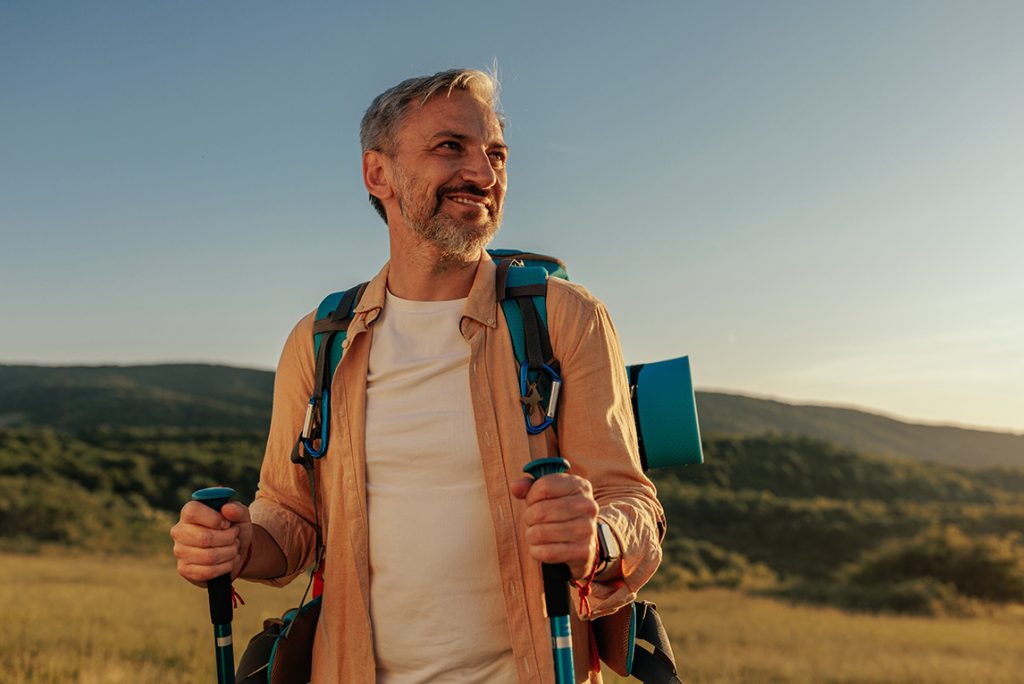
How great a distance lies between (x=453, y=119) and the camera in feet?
10.5

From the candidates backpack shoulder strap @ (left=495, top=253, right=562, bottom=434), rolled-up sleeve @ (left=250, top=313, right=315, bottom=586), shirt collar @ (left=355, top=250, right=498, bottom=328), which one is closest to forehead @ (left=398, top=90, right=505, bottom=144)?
shirt collar @ (left=355, top=250, right=498, bottom=328)

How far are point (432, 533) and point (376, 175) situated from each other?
1456 mm

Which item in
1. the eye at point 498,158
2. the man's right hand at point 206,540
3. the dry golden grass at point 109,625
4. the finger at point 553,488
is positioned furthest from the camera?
the dry golden grass at point 109,625

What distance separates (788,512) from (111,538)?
34463mm

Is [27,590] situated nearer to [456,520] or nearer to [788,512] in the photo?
[456,520]

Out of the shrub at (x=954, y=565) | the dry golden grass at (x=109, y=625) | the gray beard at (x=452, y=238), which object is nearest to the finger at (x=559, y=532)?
the gray beard at (x=452, y=238)

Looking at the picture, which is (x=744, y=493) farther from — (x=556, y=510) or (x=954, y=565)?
(x=556, y=510)

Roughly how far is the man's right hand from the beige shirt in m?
0.33

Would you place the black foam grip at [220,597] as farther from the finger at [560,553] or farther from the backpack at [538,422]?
the finger at [560,553]

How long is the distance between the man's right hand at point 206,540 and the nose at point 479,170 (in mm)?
1339

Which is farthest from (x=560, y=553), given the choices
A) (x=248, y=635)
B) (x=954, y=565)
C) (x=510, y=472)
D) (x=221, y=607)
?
(x=954, y=565)

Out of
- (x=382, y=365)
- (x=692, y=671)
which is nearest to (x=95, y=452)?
(x=692, y=671)

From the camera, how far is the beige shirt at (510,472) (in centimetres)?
265

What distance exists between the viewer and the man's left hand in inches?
86.6
